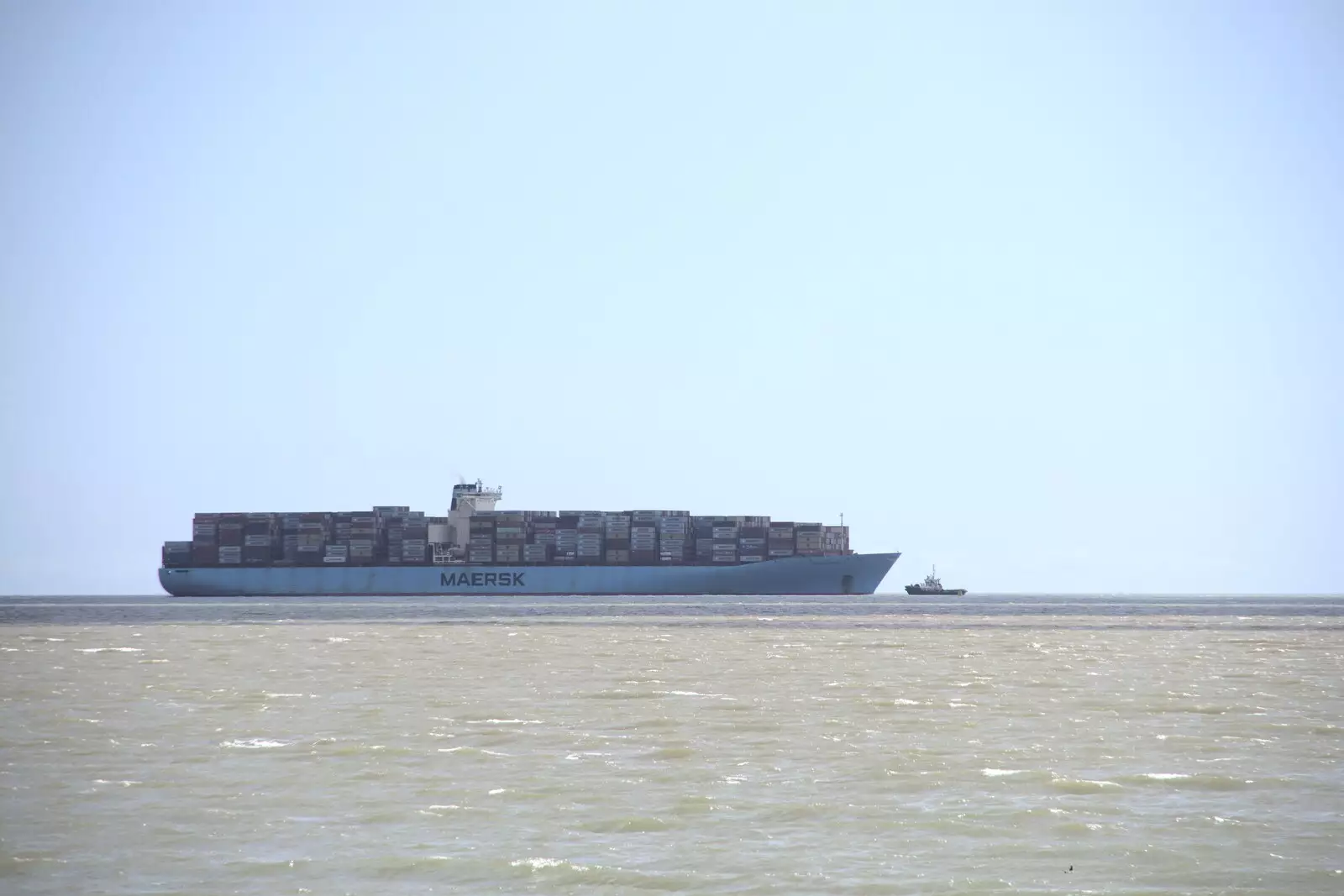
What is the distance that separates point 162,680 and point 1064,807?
1826 cm

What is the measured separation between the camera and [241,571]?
374 feet

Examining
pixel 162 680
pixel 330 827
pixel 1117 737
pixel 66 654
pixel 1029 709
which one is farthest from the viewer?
pixel 66 654

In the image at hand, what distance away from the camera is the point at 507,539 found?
114m

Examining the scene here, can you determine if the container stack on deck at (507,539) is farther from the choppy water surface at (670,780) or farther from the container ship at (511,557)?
the choppy water surface at (670,780)

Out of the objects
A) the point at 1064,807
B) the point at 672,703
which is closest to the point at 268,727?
the point at 672,703

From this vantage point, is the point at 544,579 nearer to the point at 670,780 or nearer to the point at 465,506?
the point at 465,506

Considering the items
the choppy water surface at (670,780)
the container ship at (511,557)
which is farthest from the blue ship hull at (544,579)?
the choppy water surface at (670,780)

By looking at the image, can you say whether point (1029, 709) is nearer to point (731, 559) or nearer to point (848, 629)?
point (848, 629)

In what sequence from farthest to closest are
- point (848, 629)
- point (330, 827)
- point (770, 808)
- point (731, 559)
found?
point (731, 559) < point (848, 629) < point (770, 808) < point (330, 827)

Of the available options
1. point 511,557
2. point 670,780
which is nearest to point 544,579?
point 511,557

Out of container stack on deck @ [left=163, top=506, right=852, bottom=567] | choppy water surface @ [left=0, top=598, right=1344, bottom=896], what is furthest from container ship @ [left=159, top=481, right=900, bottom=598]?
choppy water surface @ [left=0, top=598, right=1344, bottom=896]

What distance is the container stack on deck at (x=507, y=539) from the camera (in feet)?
368

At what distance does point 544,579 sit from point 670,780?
3988 inches

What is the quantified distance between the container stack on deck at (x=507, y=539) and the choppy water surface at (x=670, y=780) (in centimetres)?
8506
